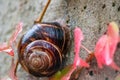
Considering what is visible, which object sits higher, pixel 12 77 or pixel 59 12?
pixel 59 12

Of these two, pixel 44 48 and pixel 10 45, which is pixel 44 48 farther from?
pixel 10 45

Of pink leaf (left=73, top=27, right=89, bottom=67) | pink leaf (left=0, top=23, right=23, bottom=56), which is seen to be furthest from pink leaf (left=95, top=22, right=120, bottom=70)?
pink leaf (left=0, top=23, right=23, bottom=56)

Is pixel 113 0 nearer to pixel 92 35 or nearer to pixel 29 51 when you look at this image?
pixel 92 35

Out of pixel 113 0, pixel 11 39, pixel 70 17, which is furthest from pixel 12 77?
pixel 113 0

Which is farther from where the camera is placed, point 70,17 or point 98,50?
point 70,17

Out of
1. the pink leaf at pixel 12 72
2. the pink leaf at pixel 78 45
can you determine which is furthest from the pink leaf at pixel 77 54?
the pink leaf at pixel 12 72

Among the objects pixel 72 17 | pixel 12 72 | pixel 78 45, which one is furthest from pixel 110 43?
pixel 12 72

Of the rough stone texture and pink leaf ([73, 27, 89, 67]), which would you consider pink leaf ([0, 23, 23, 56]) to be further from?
pink leaf ([73, 27, 89, 67])
